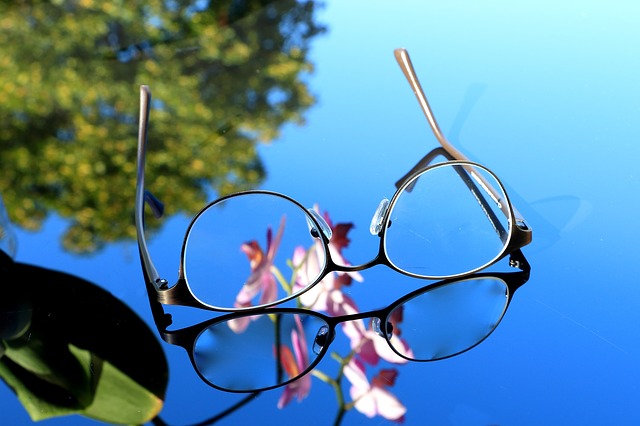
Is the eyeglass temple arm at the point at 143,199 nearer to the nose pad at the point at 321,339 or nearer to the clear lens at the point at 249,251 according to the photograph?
the clear lens at the point at 249,251

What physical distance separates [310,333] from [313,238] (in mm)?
116

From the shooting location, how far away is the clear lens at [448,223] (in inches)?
25.8

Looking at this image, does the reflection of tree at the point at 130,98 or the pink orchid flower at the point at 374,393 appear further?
the reflection of tree at the point at 130,98

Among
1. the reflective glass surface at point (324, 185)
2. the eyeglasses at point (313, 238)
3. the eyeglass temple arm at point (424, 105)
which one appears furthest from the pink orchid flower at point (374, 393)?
the eyeglass temple arm at point (424, 105)

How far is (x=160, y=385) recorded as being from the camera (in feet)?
1.73

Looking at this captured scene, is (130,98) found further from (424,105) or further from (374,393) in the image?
(374,393)

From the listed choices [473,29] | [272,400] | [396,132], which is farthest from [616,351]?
[473,29]

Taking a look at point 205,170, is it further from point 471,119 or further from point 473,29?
point 473,29

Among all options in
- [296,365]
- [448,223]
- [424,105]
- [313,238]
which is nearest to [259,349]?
[296,365]

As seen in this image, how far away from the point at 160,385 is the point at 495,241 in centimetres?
35

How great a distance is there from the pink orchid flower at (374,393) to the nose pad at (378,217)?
17cm

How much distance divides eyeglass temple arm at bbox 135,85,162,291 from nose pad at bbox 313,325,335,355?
147mm

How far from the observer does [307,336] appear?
58cm

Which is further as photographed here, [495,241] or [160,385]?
[495,241]
